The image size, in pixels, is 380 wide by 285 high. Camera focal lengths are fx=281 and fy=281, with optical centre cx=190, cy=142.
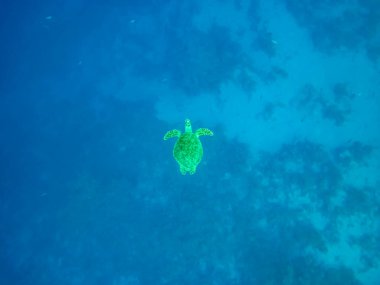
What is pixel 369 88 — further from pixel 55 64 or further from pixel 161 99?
pixel 55 64

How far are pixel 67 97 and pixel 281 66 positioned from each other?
340 inches

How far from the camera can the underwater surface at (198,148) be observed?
8.41 m

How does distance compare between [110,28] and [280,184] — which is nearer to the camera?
[280,184]

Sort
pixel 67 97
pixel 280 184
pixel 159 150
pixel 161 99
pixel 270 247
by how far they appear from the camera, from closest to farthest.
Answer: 1. pixel 270 247
2. pixel 280 184
3. pixel 159 150
4. pixel 161 99
5. pixel 67 97

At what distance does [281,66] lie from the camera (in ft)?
33.8

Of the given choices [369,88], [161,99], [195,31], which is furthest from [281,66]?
[161,99]

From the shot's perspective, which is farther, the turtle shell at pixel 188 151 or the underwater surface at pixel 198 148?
the underwater surface at pixel 198 148

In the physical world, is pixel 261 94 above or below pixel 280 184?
above

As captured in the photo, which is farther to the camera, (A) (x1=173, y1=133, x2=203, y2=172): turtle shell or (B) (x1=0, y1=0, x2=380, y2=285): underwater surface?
(B) (x1=0, y1=0, x2=380, y2=285): underwater surface

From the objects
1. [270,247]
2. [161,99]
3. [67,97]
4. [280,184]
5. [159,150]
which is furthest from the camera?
[67,97]

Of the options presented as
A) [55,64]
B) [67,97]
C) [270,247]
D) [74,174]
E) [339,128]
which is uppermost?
[339,128]

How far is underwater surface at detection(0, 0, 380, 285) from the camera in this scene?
8.41 m

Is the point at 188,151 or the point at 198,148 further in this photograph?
the point at 198,148

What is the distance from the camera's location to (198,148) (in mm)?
7434
